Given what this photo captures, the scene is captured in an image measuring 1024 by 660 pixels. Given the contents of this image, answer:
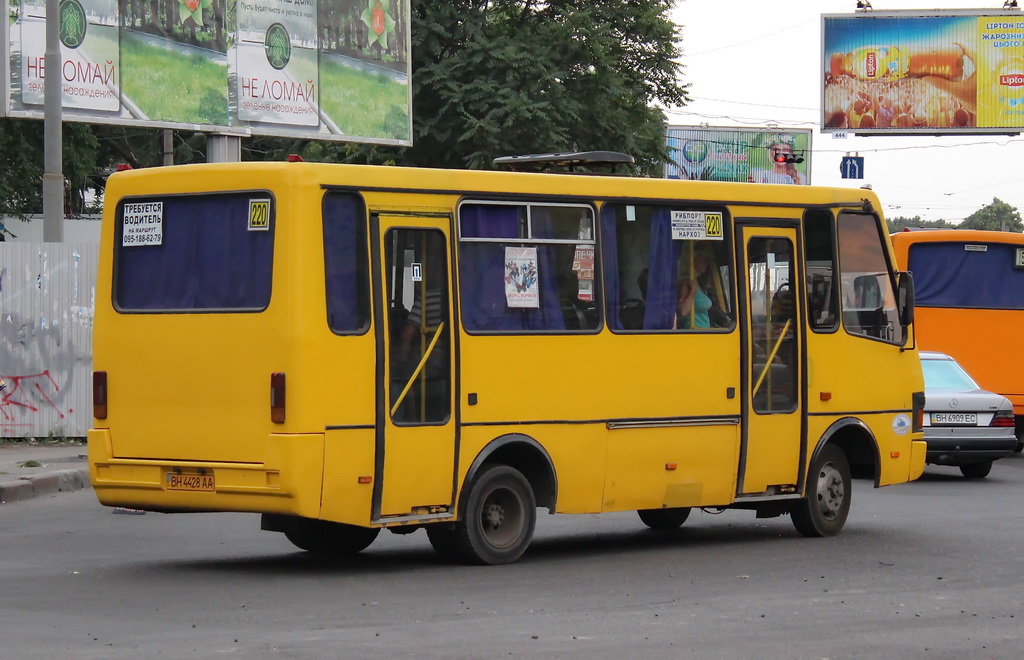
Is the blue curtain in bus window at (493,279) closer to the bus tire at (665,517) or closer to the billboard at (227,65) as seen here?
the bus tire at (665,517)

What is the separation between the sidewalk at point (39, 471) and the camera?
1675cm

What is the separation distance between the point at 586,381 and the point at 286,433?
2.63m

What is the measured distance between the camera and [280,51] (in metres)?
29.5

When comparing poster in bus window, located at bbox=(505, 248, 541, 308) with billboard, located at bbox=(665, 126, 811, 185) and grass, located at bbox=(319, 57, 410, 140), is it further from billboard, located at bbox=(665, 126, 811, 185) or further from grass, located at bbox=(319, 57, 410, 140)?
billboard, located at bbox=(665, 126, 811, 185)

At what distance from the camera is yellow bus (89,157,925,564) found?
10680 millimetres

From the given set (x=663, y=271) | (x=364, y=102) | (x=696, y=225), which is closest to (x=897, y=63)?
(x=364, y=102)

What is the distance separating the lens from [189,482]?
10906 millimetres

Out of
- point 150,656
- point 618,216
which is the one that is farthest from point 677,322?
point 150,656

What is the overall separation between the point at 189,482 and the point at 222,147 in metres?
18.6

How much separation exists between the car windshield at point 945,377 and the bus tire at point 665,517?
771 cm

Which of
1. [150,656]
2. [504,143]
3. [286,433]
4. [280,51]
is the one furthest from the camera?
[504,143]

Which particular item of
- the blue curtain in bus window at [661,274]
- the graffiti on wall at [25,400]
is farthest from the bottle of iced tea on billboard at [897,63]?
the blue curtain in bus window at [661,274]


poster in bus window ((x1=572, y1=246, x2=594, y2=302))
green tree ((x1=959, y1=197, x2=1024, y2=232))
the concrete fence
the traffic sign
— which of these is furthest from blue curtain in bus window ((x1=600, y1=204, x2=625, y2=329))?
green tree ((x1=959, y1=197, x2=1024, y2=232))

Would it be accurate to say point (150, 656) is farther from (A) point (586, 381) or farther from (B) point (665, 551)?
(B) point (665, 551)
